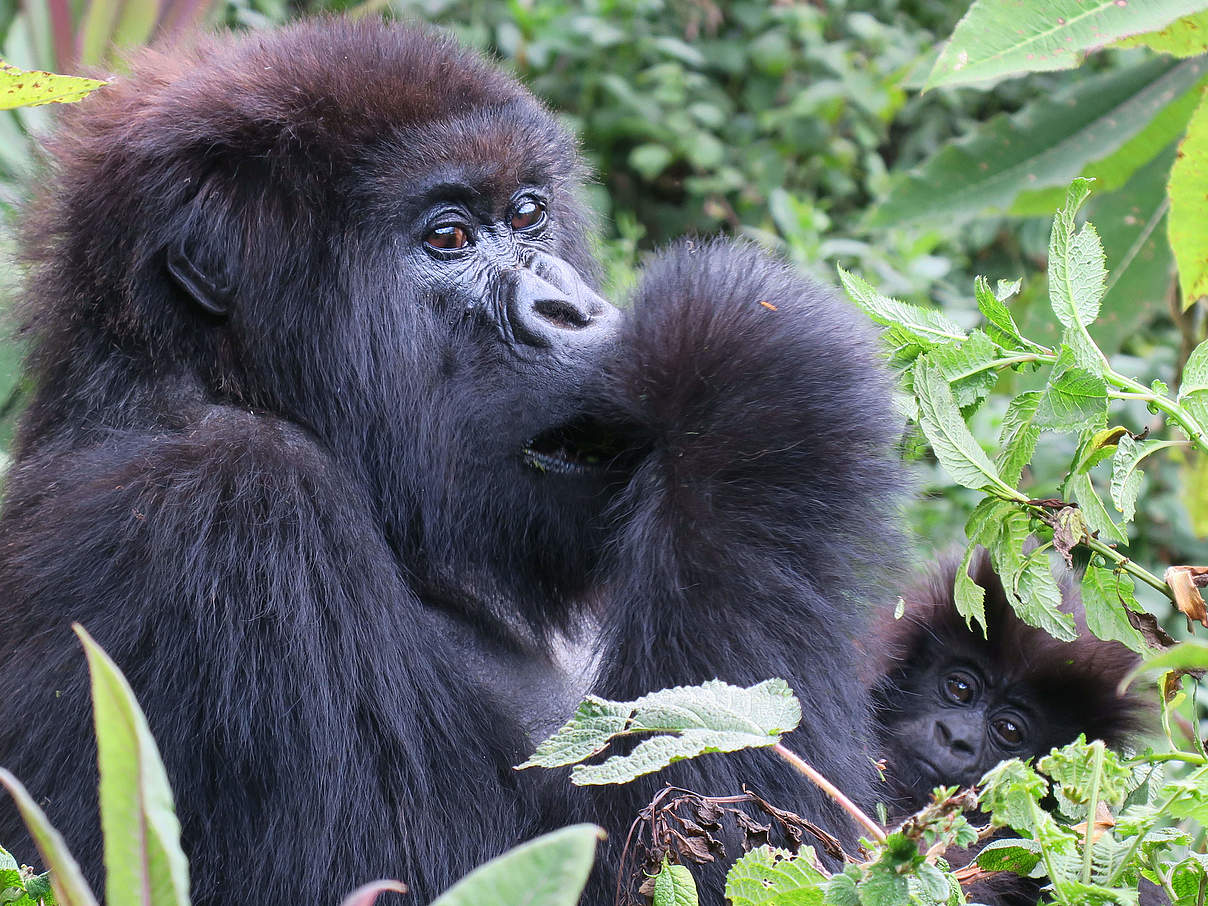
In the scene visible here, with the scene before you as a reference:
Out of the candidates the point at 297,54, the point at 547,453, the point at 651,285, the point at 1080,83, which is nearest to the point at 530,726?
the point at 547,453

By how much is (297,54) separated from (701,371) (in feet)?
2.71

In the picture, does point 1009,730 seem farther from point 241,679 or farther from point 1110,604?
point 241,679

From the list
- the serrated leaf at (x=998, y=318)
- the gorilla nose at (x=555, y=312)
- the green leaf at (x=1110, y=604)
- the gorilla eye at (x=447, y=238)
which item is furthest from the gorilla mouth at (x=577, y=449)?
the green leaf at (x=1110, y=604)

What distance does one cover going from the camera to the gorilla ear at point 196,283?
6.09 feet

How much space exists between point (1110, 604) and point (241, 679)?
1.04m

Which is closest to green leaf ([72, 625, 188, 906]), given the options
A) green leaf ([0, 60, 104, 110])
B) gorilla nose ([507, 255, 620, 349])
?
green leaf ([0, 60, 104, 110])

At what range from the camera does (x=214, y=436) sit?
5.57 ft

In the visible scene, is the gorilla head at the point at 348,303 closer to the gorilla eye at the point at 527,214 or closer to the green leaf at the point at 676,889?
the gorilla eye at the point at 527,214

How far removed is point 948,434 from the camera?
4.86ft

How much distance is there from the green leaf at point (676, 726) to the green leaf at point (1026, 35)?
49.6 inches

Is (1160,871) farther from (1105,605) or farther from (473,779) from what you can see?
(473,779)


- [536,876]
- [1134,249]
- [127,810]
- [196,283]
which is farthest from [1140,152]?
[127,810]

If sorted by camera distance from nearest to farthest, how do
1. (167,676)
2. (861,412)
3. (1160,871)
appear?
(1160,871)
(167,676)
(861,412)

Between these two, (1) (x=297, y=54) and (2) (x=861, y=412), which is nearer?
(2) (x=861, y=412)
